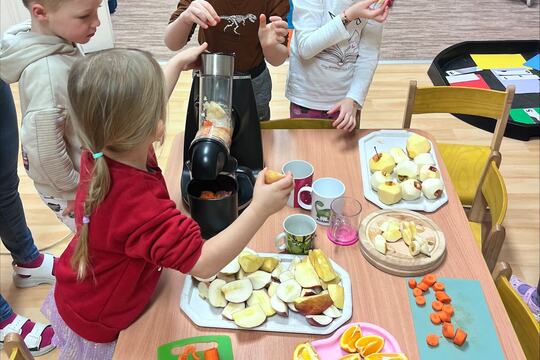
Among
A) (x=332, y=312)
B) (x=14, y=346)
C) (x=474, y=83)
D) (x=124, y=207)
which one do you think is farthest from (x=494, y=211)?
(x=474, y=83)

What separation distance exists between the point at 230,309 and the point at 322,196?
34 cm

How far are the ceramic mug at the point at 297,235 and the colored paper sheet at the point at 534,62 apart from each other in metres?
2.56

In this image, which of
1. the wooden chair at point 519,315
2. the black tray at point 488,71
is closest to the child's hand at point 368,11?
the wooden chair at point 519,315

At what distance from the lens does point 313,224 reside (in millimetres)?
1154

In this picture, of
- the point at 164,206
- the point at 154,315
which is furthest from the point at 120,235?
the point at 154,315

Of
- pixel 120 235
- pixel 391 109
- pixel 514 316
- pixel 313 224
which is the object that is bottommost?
pixel 391 109

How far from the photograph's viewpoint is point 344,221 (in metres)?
1.17

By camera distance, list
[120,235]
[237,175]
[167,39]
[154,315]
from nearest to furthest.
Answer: [120,235] < [154,315] < [237,175] < [167,39]

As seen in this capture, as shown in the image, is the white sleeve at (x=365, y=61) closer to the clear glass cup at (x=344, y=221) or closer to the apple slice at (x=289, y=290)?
the clear glass cup at (x=344, y=221)

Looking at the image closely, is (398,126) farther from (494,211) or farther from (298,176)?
(298,176)

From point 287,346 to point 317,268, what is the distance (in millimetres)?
175

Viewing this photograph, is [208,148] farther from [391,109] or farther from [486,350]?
[391,109]

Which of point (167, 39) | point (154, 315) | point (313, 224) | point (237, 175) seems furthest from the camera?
point (167, 39)

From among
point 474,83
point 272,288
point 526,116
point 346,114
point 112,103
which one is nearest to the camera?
point 112,103
